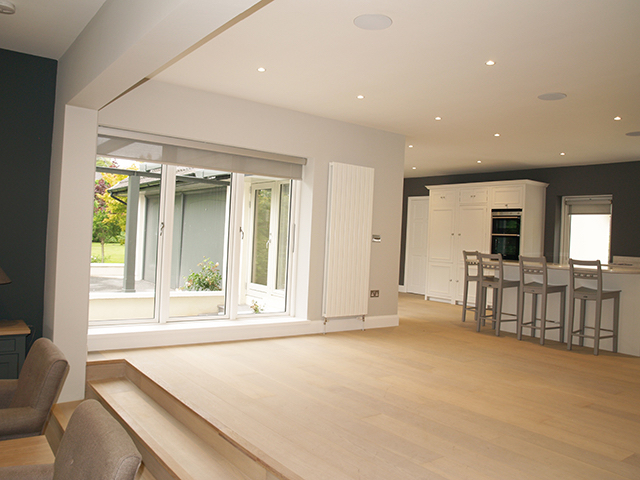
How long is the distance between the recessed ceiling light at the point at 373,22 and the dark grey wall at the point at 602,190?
624cm

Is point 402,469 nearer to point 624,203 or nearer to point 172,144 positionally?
point 172,144

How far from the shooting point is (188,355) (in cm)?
452

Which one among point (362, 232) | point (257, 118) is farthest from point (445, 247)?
point (257, 118)

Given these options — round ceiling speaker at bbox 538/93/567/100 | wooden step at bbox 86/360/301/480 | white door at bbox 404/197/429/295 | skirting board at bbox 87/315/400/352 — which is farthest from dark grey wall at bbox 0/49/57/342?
white door at bbox 404/197/429/295

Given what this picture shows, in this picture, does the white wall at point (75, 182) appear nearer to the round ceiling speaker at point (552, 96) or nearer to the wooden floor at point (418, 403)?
the wooden floor at point (418, 403)

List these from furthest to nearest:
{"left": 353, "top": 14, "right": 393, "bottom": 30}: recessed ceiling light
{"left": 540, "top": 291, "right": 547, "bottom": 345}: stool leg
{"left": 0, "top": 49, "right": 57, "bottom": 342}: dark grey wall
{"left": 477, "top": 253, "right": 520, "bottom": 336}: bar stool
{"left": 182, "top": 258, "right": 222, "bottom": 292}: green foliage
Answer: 1. {"left": 477, "top": 253, "right": 520, "bottom": 336}: bar stool
2. {"left": 540, "top": 291, "right": 547, "bottom": 345}: stool leg
3. {"left": 182, "top": 258, "right": 222, "bottom": 292}: green foliage
4. {"left": 0, "top": 49, "right": 57, "bottom": 342}: dark grey wall
5. {"left": 353, "top": 14, "right": 393, "bottom": 30}: recessed ceiling light

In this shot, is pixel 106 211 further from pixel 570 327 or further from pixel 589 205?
pixel 589 205

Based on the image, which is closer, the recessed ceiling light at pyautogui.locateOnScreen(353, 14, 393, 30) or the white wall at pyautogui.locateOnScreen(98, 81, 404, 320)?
the recessed ceiling light at pyautogui.locateOnScreen(353, 14, 393, 30)

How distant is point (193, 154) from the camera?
4.95 m

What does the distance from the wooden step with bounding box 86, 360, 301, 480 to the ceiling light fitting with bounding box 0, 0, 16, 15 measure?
263 centimetres

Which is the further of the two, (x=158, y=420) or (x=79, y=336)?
(x=79, y=336)

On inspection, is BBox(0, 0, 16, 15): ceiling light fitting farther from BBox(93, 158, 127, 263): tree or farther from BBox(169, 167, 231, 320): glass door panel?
BBox(169, 167, 231, 320): glass door panel

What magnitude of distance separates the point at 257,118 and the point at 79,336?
9.17 ft

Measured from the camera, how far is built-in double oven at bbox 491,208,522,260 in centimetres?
839
